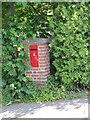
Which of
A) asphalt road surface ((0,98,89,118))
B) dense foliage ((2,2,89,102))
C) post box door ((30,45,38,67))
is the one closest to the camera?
asphalt road surface ((0,98,89,118))

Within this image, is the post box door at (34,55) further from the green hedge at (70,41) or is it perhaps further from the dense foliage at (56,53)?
the green hedge at (70,41)

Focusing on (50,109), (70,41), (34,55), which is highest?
(70,41)

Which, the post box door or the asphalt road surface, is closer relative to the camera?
the asphalt road surface

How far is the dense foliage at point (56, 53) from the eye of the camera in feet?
18.1

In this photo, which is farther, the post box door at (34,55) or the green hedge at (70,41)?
the post box door at (34,55)

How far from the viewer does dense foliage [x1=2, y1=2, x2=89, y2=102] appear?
550 cm

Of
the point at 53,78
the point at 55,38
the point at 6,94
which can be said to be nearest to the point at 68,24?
the point at 55,38

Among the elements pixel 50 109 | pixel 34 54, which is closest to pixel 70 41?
pixel 34 54

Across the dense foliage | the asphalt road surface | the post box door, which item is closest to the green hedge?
the dense foliage

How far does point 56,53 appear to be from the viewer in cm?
560

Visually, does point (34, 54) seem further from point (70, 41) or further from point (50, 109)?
point (50, 109)

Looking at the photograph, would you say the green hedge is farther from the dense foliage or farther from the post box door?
the post box door

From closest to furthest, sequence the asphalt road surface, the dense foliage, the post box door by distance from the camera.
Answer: the asphalt road surface < the dense foliage < the post box door

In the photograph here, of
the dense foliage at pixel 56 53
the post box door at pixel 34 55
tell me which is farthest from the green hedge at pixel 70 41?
the post box door at pixel 34 55
